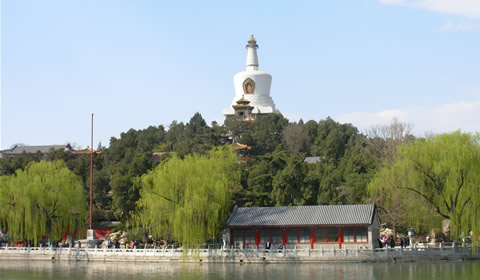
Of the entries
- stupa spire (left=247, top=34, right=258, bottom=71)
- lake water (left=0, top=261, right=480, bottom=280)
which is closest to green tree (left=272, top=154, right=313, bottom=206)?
lake water (left=0, top=261, right=480, bottom=280)

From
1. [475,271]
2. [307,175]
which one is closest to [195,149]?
[307,175]

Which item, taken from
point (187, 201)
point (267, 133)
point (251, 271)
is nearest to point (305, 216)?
point (187, 201)

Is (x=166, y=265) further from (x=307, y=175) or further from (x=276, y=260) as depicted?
(x=307, y=175)

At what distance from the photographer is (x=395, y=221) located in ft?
127

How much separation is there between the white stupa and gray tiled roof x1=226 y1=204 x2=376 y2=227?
46918mm

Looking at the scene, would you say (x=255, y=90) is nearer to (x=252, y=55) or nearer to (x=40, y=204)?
(x=252, y=55)

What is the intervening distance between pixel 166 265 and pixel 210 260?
2104mm

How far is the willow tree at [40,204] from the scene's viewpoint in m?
37.0

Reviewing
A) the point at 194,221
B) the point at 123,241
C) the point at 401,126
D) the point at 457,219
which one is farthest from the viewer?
the point at 401,126

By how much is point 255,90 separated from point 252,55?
4.91m

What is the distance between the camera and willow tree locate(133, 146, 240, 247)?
33.3 meters

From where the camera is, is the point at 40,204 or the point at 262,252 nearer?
the point at 262,252

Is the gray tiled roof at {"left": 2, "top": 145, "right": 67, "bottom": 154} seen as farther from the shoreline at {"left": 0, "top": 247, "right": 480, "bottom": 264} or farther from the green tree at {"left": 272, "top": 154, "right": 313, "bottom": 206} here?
the shoreline at {"left": 0, "top": 247, "right": 480, "bottom": 264}

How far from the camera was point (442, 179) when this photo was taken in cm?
3188
